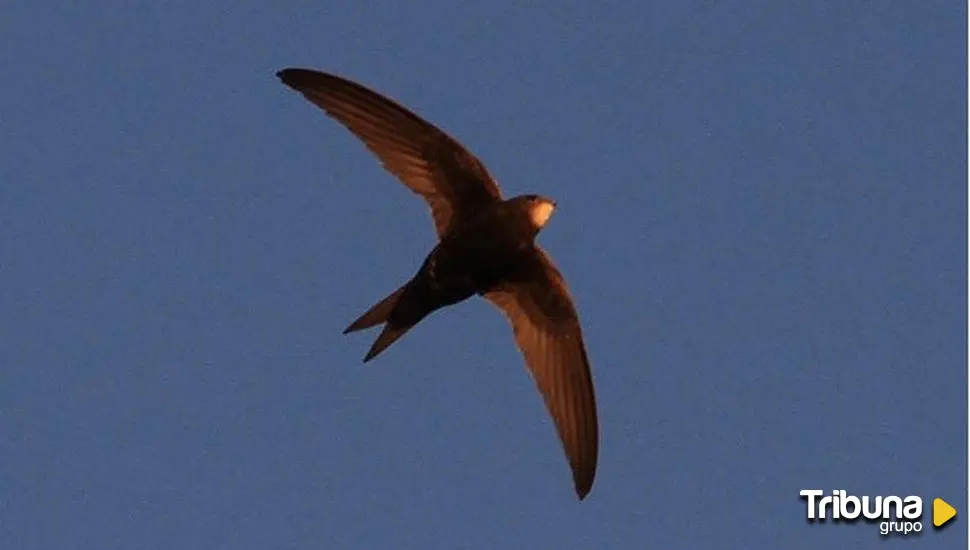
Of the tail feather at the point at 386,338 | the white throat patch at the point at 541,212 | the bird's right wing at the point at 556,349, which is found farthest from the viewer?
the bird's right wing at the point at 556,349

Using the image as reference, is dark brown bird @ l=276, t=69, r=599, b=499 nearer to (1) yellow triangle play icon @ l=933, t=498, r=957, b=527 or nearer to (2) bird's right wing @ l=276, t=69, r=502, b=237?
(2) bird's right wing @ l=276, t=69, r=502, b=237

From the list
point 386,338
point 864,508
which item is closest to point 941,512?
point 864,508

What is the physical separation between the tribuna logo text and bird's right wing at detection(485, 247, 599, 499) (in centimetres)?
122

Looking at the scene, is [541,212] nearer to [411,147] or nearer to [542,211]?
[542,211]

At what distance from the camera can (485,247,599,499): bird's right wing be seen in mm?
8164

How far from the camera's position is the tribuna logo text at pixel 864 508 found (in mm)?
8383

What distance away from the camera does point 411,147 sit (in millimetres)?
8016

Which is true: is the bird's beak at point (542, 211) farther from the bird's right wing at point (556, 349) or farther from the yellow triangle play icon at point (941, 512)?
the yellow triangle play icon at point (941, 512)

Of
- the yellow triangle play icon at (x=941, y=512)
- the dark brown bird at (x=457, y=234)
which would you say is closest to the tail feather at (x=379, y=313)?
the dark brown bird at (x=457, y=234)

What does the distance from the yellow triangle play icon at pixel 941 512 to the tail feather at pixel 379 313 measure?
9.55 feet

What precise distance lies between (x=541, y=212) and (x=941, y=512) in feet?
8.53

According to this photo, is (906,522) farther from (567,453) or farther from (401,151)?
(401,151)

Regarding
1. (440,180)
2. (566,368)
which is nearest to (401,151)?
(440,180)

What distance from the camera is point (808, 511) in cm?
845
